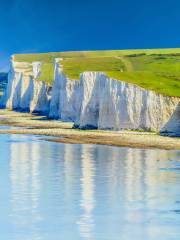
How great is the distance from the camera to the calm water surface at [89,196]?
26984 mm

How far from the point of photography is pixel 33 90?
151 meters

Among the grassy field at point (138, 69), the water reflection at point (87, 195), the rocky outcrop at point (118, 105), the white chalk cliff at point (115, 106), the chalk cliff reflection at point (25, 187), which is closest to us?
the water reflection at point (87, 195)

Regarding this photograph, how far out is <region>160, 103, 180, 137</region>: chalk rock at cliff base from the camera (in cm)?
7194

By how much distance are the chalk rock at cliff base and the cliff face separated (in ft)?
229

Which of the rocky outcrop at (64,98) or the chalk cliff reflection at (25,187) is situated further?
the rocky outcrop at (64,98)

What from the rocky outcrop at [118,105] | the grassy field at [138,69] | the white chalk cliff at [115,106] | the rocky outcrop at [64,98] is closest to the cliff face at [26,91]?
the grassy field at [138,69]

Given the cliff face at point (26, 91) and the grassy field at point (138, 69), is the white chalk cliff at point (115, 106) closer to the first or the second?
the grassy field at point (138, 69)

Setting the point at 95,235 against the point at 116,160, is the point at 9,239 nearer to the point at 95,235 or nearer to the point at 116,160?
the point at 95,235

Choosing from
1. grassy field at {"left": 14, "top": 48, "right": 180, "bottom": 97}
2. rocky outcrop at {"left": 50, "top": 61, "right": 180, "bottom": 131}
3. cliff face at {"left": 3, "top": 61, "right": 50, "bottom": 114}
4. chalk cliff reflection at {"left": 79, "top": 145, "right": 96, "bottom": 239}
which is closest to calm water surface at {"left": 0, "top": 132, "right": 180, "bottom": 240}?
chalk cliff reflection at {"left": 79, "top": 145, "right": 96, "bottom": 239}

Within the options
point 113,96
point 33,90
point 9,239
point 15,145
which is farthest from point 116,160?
point 33,90

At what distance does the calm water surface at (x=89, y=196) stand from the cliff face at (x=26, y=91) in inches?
3689

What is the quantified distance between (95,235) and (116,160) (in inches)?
931

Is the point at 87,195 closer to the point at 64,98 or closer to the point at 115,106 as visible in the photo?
the point at 115,106

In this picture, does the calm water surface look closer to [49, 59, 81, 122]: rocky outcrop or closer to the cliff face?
[49, 59, 81, 122]: rocky outcrop
